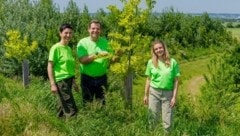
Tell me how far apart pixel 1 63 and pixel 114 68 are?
357 inches

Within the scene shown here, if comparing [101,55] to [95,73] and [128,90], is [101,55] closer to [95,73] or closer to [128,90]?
[95,73]

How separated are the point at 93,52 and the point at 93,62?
157 mm

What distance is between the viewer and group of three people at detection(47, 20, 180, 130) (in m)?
6.96

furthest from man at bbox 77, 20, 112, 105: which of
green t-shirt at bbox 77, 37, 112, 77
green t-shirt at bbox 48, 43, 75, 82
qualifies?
green t-shirt at bbox 48, 43, 75, 82

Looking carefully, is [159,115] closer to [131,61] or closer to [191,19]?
[131,61]

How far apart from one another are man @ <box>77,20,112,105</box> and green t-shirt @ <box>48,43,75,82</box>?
0.63 ft

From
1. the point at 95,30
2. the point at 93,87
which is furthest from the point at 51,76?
the point at 95,30

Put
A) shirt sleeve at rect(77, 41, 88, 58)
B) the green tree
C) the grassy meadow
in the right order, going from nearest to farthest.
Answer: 1. the grassy meadow
2. shirt sleeve at rect(77, 41, 88, 58)
3. the green tree

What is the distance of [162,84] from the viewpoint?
692 centimetres

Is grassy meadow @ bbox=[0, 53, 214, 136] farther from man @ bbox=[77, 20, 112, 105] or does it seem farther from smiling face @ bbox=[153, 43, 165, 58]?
smiling face @ bbox=[153, 43, 165, 58]

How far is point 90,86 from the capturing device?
764cm

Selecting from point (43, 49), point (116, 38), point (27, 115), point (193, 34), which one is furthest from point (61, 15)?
point (193, 34)

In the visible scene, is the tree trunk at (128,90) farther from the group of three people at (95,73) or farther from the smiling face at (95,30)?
the smiling face at (95,30)

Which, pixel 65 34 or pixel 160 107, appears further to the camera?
pixel 65 34
